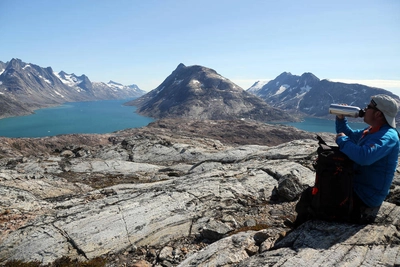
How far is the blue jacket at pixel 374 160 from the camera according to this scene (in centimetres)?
603

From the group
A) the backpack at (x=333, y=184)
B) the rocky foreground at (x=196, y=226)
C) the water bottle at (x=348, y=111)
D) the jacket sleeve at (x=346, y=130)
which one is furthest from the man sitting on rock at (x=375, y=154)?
the jacket sleeve at (x=346, y=130)

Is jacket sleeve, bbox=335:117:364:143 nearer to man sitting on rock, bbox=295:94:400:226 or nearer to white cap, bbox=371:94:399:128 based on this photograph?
man sitting on rock, bbox=295:94:400:226

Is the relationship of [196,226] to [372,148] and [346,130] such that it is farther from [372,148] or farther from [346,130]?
[372,148]

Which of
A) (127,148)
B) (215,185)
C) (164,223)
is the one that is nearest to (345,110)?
(164,223)

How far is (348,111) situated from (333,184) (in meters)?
2.25

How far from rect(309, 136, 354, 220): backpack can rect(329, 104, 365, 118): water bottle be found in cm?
121

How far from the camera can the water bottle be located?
23.0 ft

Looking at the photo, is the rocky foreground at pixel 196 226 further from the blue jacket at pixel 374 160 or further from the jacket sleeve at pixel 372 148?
the jacket sleeve at pixel 372 148

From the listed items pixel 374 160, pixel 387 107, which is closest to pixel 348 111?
pixel 387 107

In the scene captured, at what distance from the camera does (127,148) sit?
4284 centimetres

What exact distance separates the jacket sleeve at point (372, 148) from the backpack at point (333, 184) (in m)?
0.43

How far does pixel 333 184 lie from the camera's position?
6797 millimetres

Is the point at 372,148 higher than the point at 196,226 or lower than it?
higher

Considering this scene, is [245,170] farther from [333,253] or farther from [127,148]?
[127,148]
